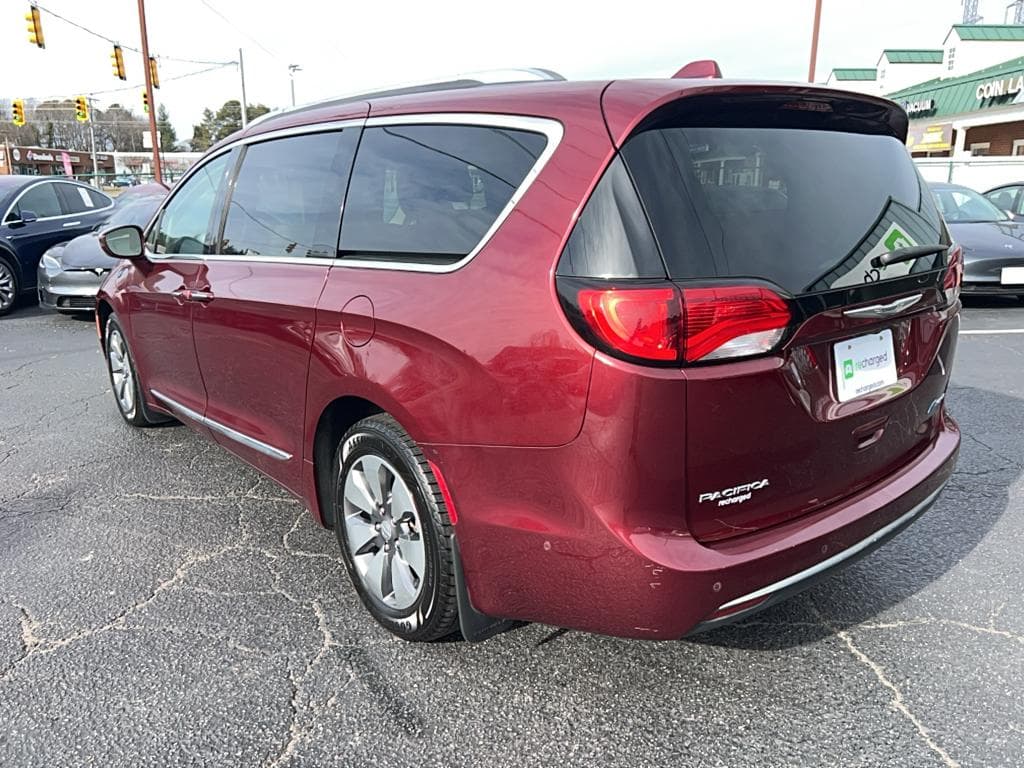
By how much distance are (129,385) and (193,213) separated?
155 centimetres

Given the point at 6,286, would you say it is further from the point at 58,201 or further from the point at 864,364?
the point at 864,364

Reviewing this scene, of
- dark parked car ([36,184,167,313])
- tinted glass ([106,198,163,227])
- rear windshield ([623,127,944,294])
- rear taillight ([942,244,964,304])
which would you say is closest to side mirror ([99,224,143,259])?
rear windshield ([623,127,944,294])

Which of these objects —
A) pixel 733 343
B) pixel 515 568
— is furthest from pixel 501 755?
pixel 733 343

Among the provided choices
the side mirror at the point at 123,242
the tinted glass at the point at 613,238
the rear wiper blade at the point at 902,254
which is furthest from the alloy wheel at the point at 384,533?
the side mirror at the point at 123,242

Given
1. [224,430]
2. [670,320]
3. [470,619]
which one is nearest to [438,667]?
[470,619]

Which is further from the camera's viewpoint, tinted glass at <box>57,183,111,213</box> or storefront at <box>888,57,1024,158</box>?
storefront at <box>888,57,1024,158</box>

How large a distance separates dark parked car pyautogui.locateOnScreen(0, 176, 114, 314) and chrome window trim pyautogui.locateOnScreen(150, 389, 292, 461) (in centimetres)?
697

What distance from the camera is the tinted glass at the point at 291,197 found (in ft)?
9.27

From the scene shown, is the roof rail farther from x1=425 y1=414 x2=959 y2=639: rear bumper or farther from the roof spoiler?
x1=425 y1=414 x2=959 y2=639: rear bumper

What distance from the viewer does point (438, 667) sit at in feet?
8.18

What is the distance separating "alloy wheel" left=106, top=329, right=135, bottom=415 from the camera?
15.6 feet

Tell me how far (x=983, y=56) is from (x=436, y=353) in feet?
144

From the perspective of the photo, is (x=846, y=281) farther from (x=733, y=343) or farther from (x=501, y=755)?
(x=501, y=755)

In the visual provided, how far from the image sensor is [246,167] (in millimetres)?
3406
